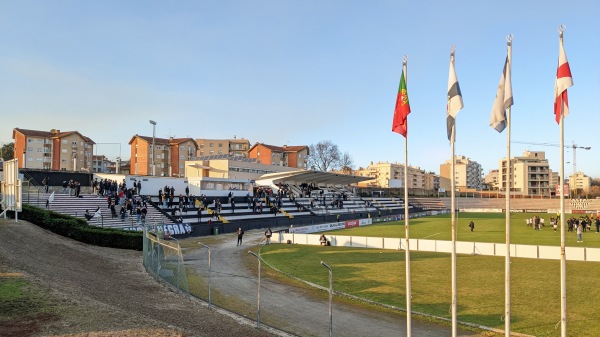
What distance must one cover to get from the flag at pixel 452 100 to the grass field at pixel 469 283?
730 cm

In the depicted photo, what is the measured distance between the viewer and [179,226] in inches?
1678

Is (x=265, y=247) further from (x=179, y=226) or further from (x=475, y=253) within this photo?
(x=475, y=253)

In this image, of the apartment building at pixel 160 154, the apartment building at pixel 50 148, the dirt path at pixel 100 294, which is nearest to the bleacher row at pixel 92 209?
the dirt path at pixel 100 294

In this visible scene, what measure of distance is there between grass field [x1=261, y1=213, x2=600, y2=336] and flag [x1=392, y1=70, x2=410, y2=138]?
24.7 feet

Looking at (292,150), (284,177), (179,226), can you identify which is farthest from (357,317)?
(292,150)

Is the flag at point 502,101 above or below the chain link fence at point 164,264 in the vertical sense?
above

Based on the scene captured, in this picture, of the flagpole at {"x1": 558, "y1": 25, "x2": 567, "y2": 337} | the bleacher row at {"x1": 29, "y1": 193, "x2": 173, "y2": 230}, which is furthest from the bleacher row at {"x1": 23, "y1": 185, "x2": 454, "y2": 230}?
the flagpole at {"x1": 558, "y1": 25, "x2": 567, "y2": 337}

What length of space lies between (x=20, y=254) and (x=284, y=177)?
55652 millimetres

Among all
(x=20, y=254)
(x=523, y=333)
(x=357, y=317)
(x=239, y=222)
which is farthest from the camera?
(x=239, y=222)

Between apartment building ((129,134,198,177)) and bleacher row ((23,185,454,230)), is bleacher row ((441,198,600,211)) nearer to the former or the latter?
bleacher row ((23,185,454,230))

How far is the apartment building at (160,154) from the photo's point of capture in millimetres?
101875

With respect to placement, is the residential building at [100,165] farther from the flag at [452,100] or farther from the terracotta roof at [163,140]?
the flag at [452,100]

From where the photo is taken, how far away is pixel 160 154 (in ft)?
345

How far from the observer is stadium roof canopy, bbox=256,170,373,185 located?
73.6 m
